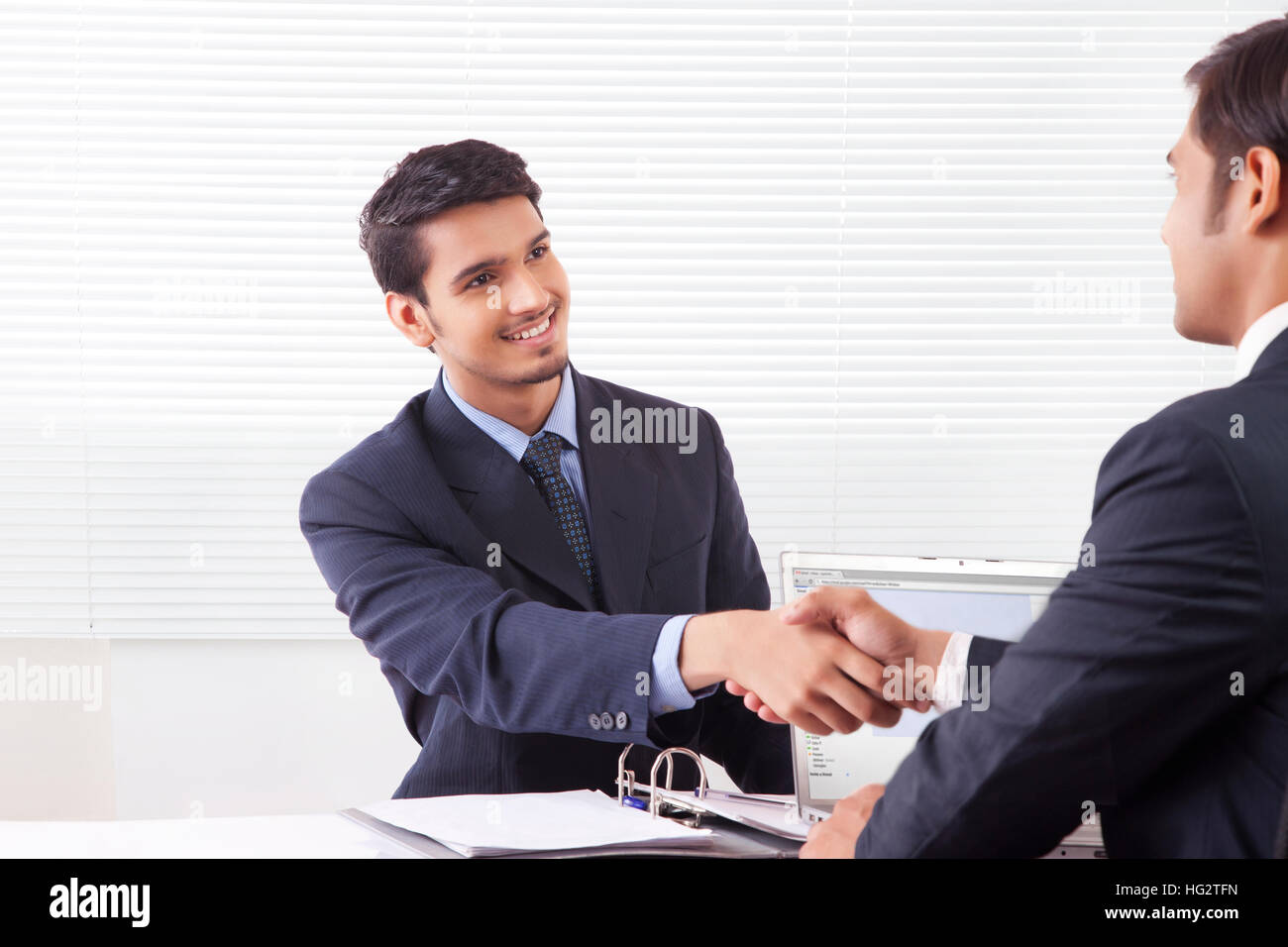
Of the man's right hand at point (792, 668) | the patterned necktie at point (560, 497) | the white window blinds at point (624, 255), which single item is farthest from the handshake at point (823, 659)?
the white window blinds at point (624, 255)

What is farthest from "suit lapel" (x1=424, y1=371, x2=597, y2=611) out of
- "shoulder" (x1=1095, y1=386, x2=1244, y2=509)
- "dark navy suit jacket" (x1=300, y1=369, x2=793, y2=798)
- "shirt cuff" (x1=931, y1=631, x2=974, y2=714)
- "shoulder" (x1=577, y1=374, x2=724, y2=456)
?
"shoulder" (x1=1095, y1=386, x2=1244, y2=509)

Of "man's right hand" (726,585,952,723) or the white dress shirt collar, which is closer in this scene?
the white dress shirt collar

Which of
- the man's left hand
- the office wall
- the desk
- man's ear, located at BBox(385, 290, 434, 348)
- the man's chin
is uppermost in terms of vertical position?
man's ear, located at BBox(385, 290, 434, 348)

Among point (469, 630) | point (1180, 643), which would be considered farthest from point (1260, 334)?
point (469, 630)

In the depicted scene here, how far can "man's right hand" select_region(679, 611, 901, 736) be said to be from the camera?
1.28 m

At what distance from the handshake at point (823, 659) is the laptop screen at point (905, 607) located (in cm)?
2

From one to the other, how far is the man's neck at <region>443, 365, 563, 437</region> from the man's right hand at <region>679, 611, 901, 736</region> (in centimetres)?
59

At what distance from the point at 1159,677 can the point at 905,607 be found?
0.47 metres

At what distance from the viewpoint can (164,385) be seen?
270 cm

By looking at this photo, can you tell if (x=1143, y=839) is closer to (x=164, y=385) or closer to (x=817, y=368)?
(x=817, y=368)

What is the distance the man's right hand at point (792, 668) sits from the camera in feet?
4.19

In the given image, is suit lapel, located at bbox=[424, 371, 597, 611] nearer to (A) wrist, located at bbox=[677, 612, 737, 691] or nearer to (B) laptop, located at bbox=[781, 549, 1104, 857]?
(A) wrist, located at bbox=[677, 612, 737, 691]

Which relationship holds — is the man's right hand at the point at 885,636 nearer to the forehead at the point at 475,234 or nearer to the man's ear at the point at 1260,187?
the man's ear at the point at 1260,187
